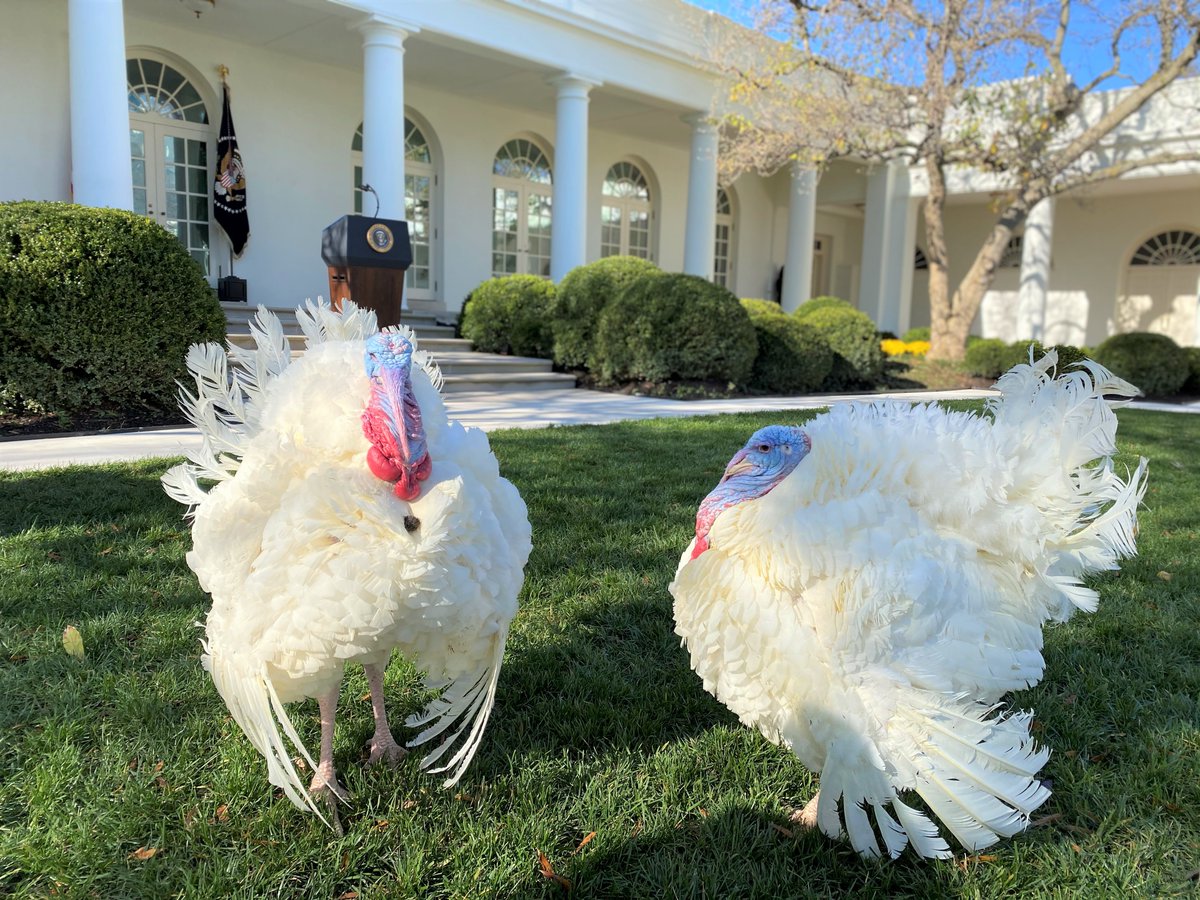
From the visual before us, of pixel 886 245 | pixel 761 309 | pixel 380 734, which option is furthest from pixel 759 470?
pixel 886 245

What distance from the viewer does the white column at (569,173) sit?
531 inches

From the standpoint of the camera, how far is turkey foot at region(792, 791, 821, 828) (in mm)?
2121

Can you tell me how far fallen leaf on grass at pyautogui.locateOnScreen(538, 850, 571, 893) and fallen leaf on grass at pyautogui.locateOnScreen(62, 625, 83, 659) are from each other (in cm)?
193

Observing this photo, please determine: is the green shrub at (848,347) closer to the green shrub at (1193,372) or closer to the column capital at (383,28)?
the green shrub at (1193,372)

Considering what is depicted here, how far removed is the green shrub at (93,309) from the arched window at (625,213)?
12289 millimetres

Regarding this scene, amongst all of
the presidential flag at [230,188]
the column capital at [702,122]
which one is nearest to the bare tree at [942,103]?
the column capital at [702,122]

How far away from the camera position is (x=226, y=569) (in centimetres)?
212

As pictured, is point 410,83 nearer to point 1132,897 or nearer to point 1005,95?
point 1005,95

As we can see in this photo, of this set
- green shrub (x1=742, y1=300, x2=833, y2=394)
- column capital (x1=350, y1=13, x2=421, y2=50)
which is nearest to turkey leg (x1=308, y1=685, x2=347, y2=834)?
green shrub (x1=742, y1=300, x2=833, y2=394)

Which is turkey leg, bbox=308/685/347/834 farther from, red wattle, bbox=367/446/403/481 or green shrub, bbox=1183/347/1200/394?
green shrub, bbox=1183/347/1200/394

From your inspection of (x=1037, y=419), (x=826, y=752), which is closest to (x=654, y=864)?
(x=826, y=752)

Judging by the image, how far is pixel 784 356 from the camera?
36.9 ft

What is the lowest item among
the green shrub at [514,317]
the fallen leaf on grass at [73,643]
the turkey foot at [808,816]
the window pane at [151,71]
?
the turkey foot at [808,816]

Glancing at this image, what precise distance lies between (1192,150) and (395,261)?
55.7 ft
